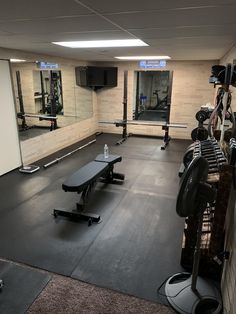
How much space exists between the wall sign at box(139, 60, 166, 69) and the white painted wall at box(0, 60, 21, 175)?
12.9 feet

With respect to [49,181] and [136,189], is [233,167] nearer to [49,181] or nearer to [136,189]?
[136,189]

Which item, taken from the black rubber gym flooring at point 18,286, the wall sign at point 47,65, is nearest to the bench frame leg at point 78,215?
the black rubber gym flooring at point 18,286

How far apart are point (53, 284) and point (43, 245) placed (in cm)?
61

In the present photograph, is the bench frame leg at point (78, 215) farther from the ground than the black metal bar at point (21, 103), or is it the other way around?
the black metal bar at point (21, 103)

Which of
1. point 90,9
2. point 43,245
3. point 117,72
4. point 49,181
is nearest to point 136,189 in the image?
Result: point 49,181

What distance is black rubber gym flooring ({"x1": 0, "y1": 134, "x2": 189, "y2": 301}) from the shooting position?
2.38 m

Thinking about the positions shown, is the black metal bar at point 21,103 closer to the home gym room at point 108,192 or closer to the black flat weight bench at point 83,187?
the home gym room at point 108,192

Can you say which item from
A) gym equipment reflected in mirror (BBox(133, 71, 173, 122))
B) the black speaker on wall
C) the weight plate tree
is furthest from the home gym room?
gym equipment reflected in mirror (BBox(133, 71, 173, 122))

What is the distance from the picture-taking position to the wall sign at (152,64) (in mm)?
6877

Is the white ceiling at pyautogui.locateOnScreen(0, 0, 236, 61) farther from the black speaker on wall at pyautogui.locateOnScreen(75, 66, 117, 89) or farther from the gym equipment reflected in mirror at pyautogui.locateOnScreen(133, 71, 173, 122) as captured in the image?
the gym equipment reflected in mirror at pyautogui.locateOnScreen(133, 71, 173, 122)

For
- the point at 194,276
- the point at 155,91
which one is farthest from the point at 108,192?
the point at 155,91

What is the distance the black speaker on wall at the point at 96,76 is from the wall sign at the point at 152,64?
875 mm

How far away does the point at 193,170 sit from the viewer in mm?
1644

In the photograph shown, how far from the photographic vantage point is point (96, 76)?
7242mm
